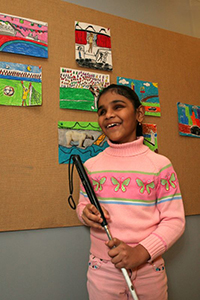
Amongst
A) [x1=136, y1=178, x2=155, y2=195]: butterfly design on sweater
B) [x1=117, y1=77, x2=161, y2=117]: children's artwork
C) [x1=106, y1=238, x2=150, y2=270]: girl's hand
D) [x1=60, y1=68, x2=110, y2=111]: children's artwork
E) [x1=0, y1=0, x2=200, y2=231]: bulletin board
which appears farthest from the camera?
[x1=117, y1=77, x2=161, y2=117]: children's artwork

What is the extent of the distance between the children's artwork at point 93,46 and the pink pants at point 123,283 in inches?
31.2

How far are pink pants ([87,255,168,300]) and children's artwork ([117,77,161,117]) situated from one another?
0.68 m

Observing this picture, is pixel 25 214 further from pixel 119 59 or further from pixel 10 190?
pixel 119 59

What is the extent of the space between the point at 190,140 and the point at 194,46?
0.53 m

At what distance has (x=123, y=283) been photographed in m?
0.71

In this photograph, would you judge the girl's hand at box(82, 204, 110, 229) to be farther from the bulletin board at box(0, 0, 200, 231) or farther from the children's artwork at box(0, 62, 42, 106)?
the children's artwork at box(0, 62, 42, 106)

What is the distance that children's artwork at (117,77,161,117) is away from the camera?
3.70 feet

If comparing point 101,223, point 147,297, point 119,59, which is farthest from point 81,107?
point 147,297

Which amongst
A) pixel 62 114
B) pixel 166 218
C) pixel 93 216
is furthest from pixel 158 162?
pixel 62 114

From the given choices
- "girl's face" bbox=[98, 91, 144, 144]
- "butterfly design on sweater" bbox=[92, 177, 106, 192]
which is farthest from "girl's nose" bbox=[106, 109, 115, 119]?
"butterfly design on sweater" bbox=[92, 177, 106, 192]

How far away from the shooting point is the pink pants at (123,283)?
2.32 feet

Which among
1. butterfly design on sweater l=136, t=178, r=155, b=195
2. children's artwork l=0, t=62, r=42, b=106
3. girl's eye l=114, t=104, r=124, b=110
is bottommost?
butterfly design on sweater l=136, t=178, r=155, b=195

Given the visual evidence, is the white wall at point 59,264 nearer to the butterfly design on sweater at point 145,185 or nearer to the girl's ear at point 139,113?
the butterfly design on sweater at point 145,185

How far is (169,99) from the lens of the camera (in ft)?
3.98
